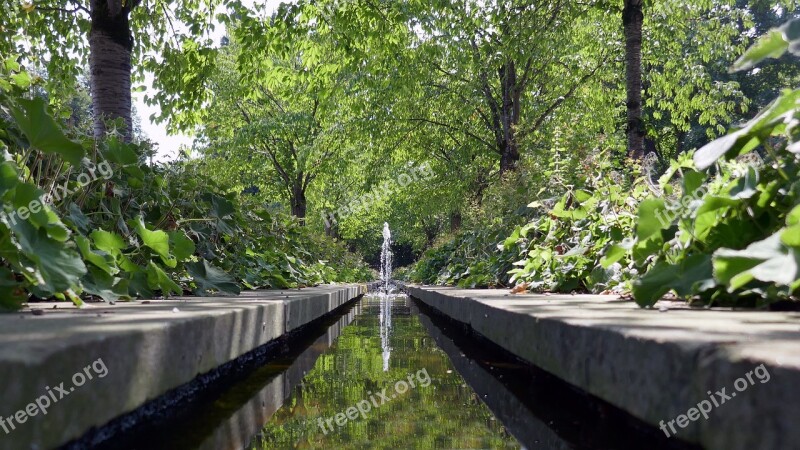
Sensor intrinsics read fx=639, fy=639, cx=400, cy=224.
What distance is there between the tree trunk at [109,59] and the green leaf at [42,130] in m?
3.85

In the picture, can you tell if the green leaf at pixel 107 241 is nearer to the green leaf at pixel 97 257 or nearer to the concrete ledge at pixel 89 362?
the green leaf at pixel 97 257

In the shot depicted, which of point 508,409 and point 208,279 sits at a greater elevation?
point 208,279

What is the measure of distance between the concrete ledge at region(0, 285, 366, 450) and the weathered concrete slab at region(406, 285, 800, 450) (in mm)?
1246

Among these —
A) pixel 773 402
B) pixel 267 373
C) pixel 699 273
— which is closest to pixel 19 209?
pixel 267 373

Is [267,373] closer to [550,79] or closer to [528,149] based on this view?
[528,149]

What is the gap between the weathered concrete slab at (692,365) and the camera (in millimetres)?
1047

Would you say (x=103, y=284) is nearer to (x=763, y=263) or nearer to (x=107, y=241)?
(x=107, y=241)
